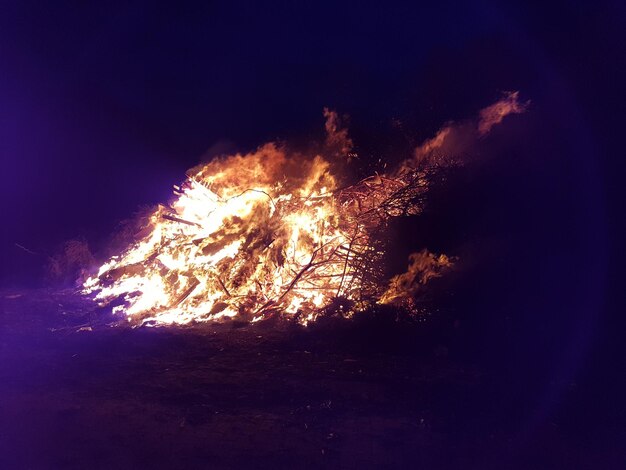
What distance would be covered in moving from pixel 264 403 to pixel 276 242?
378 centimetres

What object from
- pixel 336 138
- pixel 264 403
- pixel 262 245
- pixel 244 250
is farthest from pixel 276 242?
pixel 264 403

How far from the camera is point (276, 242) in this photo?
7785 mm

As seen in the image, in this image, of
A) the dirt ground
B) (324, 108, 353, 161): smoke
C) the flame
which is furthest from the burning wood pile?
the dirt ground

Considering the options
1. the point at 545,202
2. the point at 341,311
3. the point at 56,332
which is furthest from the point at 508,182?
the point at 56,332

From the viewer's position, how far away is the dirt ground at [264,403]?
357cm

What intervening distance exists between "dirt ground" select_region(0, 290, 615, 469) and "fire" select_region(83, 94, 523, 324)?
0.82 meters

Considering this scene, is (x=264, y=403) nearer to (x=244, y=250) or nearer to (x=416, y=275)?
(x=416, y=275)

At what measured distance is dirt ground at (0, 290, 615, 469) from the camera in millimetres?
3568

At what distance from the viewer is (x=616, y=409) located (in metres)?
3.96

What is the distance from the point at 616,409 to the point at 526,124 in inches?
163

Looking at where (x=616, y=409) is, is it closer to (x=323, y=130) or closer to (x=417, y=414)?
(x=417, y=414)

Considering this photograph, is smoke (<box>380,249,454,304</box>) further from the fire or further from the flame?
the flame

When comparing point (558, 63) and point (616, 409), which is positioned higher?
point (558, 63)

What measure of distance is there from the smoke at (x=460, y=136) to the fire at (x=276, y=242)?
3cm
